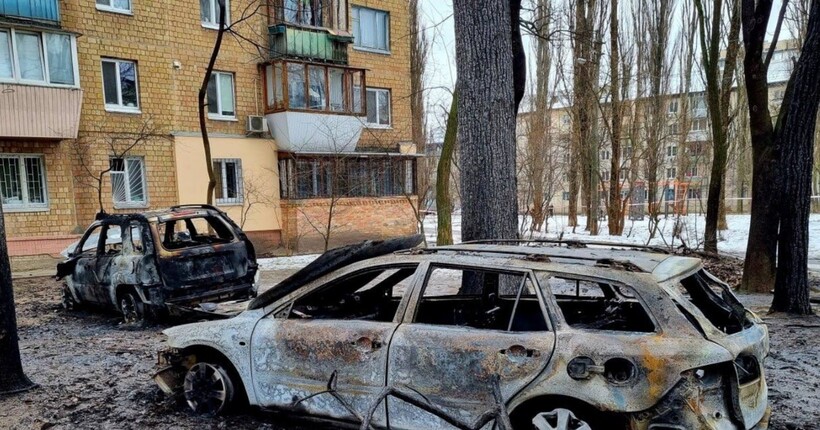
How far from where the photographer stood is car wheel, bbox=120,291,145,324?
7.66 meters

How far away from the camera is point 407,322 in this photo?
3.67 m

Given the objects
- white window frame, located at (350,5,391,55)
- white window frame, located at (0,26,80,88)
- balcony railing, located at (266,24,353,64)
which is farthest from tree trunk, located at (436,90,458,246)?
white window frame, located at (0,26,80,88)

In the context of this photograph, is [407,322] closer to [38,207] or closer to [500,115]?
[500,115]

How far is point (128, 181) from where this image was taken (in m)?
17.5

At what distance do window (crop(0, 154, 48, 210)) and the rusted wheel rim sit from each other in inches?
683

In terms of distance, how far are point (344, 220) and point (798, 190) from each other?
52.8 ft

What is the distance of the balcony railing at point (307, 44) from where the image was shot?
19.4 m

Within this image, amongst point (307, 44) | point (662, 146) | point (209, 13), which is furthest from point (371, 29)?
point (662, 146)

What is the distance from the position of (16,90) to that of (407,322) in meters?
16.1

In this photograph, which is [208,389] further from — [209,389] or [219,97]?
[219,97]

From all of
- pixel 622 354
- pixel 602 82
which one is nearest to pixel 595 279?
pixel 622 354

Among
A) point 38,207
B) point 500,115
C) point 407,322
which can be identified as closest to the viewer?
point 407,322

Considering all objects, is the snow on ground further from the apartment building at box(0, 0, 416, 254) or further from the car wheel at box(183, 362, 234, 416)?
the car wheel at box(183, 362, 234, 416)

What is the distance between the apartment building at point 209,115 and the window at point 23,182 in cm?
4
